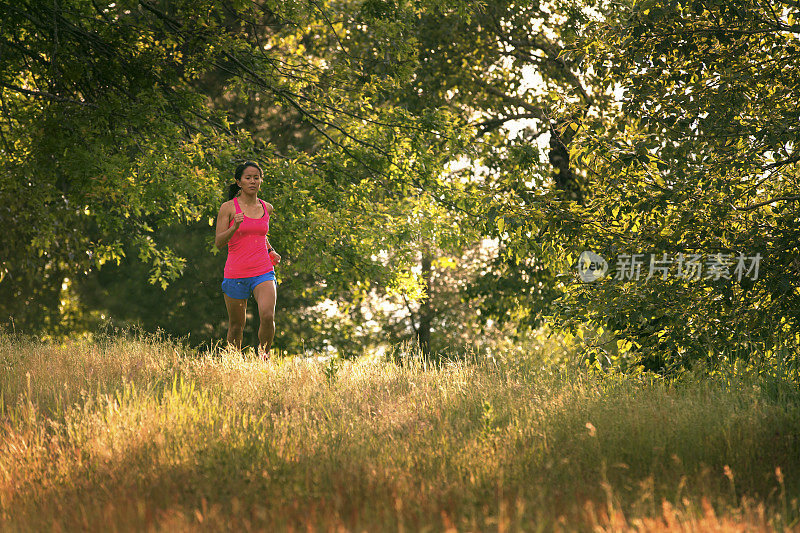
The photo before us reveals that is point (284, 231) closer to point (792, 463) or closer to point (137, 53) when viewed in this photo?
point (137, 53)

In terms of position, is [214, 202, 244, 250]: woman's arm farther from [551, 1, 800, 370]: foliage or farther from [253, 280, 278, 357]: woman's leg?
[551, 1, 800, 370]: foliage

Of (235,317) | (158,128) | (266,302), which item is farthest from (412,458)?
(158,128)

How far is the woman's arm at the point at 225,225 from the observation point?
7.63 m

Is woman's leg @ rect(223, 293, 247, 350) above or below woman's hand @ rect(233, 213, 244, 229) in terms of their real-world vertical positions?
below

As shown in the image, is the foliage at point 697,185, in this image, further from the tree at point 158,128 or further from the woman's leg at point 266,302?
the tree at point 158,128

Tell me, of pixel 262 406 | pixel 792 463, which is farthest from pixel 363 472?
pixel 792 463

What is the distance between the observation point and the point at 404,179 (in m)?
12.1

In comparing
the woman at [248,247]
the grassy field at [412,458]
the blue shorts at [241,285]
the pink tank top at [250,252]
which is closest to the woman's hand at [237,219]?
the woman at [248,247]

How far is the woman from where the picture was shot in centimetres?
773

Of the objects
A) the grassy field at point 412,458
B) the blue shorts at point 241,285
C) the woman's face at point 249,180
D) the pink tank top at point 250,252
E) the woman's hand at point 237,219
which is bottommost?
the grassy field at point 412,458

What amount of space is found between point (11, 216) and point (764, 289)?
10360 mm

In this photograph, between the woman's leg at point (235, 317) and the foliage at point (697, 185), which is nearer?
the foliage at point (697, 185)

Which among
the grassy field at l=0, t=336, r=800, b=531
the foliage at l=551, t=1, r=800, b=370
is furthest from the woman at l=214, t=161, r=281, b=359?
the foliage at l=551, t=1, r=800, b=370

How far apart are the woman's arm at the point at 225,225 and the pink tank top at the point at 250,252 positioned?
7 centimetres
